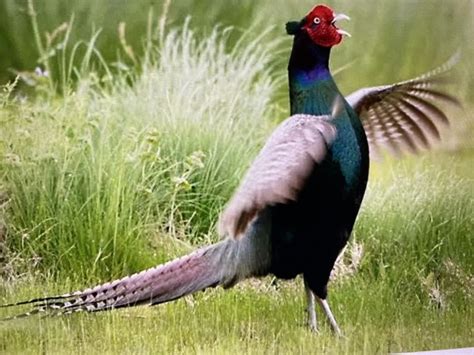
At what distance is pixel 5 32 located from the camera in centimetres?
280

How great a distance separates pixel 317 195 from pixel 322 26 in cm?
58

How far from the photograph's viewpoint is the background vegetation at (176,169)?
2.85 meters

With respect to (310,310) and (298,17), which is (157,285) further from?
(298,17)

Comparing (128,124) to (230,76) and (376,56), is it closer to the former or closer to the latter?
(230,76)

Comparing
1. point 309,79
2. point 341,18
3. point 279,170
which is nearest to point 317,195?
point 279,170

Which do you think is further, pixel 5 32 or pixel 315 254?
pixel 315 254

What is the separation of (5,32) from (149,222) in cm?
76

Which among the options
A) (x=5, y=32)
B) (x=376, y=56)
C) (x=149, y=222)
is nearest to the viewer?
(x=5, y=32)

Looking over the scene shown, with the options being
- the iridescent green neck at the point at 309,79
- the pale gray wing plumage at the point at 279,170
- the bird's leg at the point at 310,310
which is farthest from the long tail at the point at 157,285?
the iridescent green neck at the point at 309,79

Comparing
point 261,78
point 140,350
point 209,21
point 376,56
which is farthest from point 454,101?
point 140,350

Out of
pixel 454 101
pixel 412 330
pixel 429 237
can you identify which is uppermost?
pixel 454 101

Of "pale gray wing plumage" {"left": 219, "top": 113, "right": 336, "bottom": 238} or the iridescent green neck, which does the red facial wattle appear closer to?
the iridescent green neck

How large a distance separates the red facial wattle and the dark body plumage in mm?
24

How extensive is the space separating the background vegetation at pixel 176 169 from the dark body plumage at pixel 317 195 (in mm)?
62
